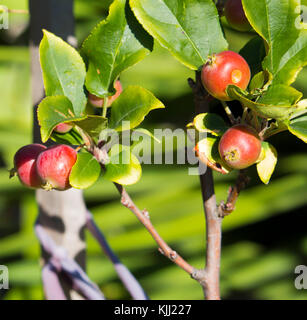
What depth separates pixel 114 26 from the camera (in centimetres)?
40

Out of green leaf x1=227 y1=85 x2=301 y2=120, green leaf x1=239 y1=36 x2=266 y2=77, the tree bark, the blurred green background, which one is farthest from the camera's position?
the blurred green background

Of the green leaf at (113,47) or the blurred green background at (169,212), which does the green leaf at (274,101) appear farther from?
the blurred green background at (169,212)

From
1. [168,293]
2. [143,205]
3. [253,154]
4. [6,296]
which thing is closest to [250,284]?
[168,293]

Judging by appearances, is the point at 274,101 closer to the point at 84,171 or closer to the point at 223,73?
the point at 223,73

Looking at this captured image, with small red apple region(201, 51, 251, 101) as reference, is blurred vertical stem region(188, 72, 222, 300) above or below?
below

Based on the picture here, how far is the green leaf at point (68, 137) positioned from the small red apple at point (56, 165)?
0.10 feet

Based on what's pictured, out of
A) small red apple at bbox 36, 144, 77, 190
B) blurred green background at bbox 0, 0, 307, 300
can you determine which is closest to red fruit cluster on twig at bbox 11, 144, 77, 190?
small red apple at bbox 36, 144, 77, 190

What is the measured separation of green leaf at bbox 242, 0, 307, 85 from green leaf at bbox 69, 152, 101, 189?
0.16 m

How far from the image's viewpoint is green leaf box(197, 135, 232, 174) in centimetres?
38

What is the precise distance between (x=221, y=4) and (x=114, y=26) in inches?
4.7

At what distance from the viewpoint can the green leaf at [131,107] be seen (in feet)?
1.23

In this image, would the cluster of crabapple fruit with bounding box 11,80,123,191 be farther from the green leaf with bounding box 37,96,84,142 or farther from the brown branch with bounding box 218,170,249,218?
the brown branch with bounding box 218,170,249,218

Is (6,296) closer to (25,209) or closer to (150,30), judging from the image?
(25,209)

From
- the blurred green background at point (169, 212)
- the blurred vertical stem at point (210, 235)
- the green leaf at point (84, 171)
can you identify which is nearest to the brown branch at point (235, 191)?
the blurred vertical stem at point (210, 235)
